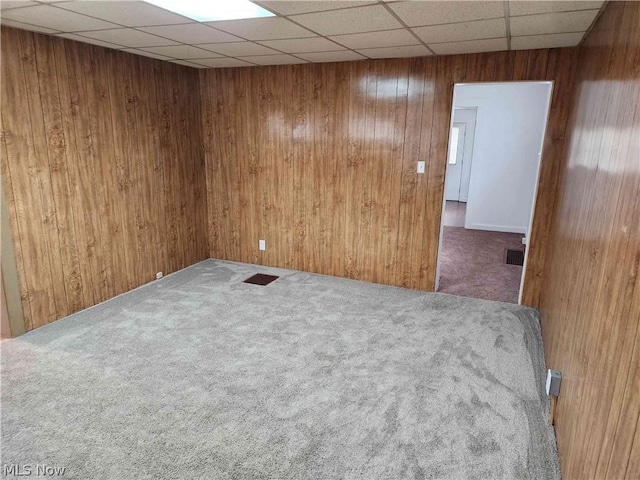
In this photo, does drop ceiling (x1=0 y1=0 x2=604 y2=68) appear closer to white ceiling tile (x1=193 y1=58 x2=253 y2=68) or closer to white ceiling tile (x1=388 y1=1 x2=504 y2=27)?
white ceiling tile (x1=388 y1=1 x2=504 y2=27)

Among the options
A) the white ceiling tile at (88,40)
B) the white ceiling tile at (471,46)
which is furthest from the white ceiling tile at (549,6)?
the white ceiling tile at (88,40)

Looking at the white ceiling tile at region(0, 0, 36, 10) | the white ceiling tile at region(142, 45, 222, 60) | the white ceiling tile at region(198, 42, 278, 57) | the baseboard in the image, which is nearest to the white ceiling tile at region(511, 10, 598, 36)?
the white ceiling tile at region(198, 42, 278, 57)

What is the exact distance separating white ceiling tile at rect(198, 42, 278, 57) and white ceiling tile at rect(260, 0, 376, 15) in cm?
104

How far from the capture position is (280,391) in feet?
8.50

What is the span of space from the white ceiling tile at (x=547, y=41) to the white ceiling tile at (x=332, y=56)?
136cm

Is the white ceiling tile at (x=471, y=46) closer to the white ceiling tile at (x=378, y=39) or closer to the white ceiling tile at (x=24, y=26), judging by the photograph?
the white ceiling tile at (x=378, y=39)

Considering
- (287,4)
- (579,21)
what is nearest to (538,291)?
→ (579,21)

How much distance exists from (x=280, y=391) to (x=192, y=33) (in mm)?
2617

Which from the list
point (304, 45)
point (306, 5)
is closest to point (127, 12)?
point (306, 5)

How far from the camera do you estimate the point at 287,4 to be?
2.29 m

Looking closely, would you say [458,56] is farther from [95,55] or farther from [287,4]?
[95,55]

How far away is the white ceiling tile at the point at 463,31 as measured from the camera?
2.67m

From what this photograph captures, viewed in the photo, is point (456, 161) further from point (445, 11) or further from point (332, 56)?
point (445, 11)

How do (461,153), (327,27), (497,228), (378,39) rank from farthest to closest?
(461,153), (497,228), (378,39), (327,27)
